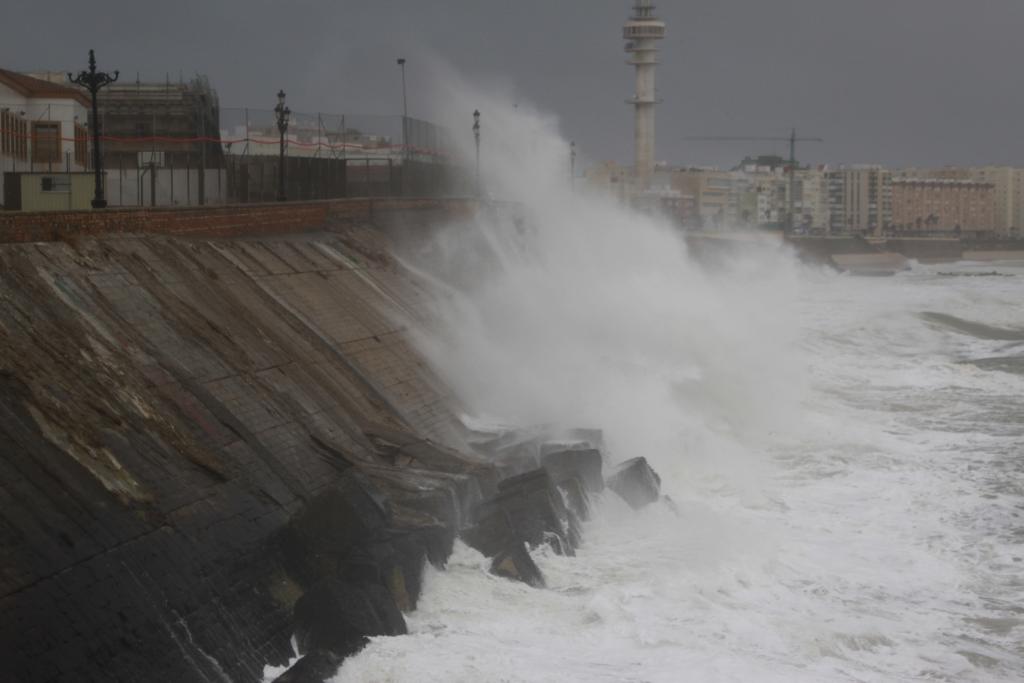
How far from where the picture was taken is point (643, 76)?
3792 inches

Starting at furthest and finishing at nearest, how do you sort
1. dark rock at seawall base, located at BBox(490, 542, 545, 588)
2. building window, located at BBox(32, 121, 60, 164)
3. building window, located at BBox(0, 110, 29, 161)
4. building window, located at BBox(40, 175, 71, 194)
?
building window, located at BBox(32, 121, 60, 164) → building window, located at BBox(0, 110, 29, 161) → building window, located at BBox(40, 175, 71, 194) → dark rock at seawall base, located at BBox(490, 542, 545, 588)

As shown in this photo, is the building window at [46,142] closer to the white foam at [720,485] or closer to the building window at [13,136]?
the building window at [13,136]

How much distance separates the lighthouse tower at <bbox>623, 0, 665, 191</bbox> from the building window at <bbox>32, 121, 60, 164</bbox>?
7213cm

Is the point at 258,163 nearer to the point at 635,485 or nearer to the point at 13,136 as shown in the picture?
the point at 13,136

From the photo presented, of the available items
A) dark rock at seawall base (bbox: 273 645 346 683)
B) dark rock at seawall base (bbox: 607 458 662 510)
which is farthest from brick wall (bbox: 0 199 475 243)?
dark rock at seawall base (bbox: 607 458 662 510)

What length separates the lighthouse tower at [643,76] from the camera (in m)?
94.9

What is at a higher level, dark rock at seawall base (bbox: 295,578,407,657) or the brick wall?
the brick wall

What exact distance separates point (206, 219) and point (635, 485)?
5.96 meters

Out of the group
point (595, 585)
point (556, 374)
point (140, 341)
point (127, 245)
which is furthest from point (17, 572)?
point (556, 374)

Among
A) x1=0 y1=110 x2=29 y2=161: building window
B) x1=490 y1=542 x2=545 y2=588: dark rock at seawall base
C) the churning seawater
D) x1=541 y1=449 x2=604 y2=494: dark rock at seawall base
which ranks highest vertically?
x1=0 y1=110 x2=29 y2=161: building window

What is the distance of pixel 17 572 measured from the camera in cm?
838

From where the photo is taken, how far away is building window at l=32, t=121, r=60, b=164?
80.2 ft

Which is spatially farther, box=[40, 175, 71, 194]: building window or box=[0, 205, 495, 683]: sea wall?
box=[40, 175, 71, 194]: building window

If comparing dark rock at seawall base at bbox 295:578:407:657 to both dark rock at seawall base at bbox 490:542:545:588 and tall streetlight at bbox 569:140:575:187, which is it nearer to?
dark rock at seawall base at bbox 490:542:545:588
